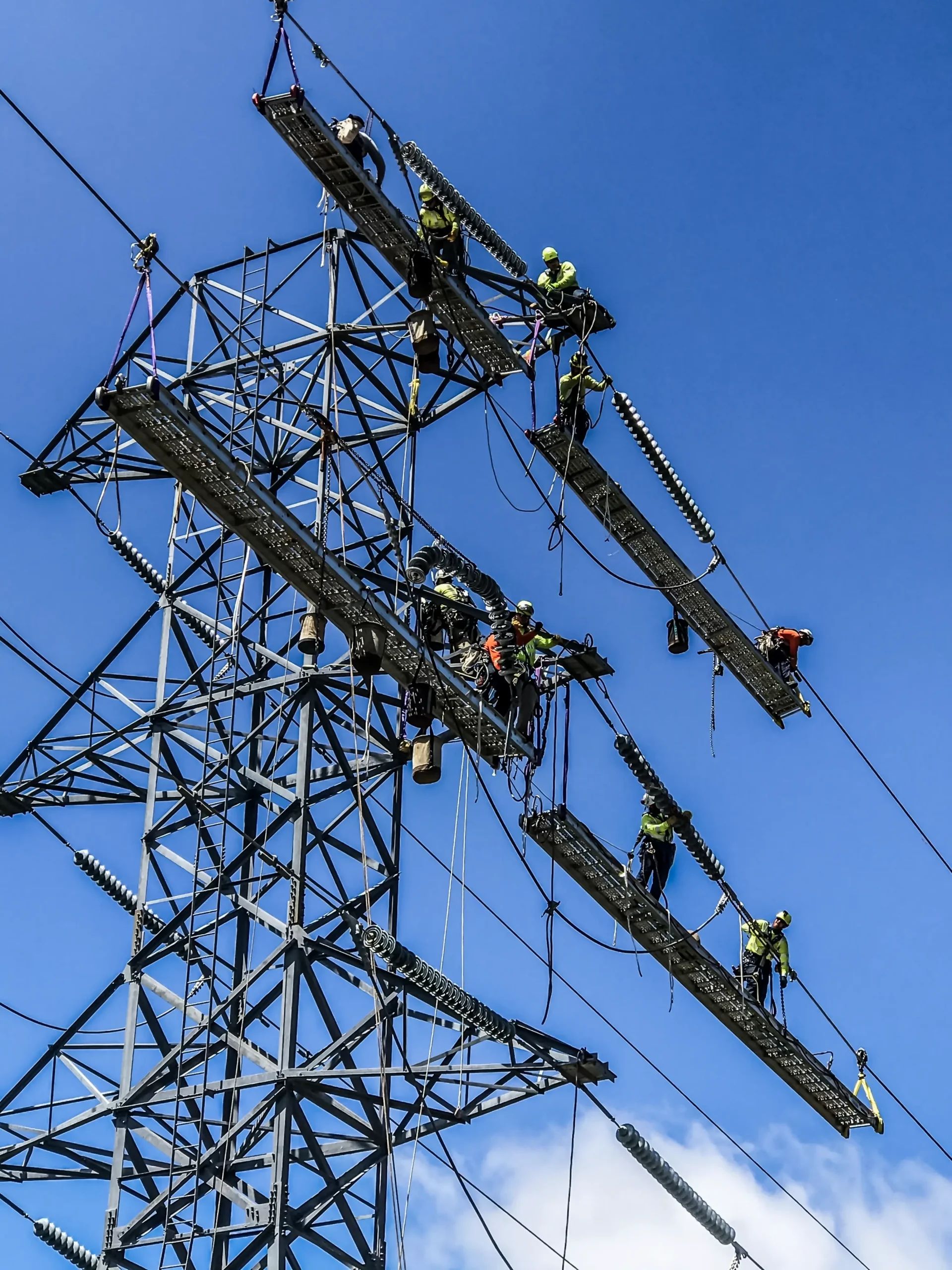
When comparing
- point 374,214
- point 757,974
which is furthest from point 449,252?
point 757,974

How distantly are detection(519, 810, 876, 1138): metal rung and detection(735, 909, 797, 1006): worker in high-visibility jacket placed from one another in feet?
1.84

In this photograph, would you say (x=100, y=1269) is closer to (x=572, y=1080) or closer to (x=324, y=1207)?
(x=324, y=1207)

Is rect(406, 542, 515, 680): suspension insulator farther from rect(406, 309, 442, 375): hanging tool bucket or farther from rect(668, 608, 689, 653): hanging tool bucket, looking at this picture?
rect(668, 608, 689, 653): hanging tool bucket

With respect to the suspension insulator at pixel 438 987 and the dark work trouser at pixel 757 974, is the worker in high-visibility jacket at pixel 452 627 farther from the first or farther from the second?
the dark work trouser at pixel 757 974

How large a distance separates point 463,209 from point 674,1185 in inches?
398

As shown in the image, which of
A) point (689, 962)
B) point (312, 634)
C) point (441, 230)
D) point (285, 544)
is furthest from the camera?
point (689, 962)

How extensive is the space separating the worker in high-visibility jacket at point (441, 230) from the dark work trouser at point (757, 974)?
342 inches

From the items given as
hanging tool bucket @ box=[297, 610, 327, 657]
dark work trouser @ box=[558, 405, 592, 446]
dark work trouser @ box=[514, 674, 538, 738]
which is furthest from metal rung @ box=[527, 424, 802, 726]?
hanging tool bucket @ box=[297, 610, 327, 657]

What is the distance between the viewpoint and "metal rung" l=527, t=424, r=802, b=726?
26547mm

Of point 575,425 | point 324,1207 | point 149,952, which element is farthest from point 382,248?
point 324,1207

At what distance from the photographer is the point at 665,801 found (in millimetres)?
Result: 26359

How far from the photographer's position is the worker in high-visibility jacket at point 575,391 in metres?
26.2

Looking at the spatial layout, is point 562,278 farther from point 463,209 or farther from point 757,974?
point 757,974

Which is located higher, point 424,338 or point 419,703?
point 424,338
